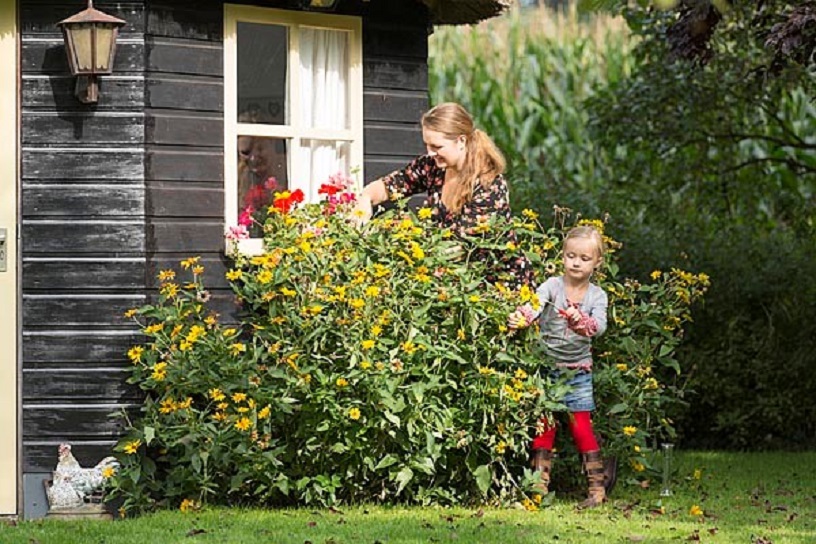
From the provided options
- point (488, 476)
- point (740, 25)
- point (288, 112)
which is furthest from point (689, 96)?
point (488, 476)

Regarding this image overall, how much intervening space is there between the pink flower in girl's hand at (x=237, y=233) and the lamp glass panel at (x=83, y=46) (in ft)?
3.47

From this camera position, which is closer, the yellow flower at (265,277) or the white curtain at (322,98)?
the yellow flower at (265,277)

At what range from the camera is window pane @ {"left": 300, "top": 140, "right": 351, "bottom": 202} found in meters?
8.88

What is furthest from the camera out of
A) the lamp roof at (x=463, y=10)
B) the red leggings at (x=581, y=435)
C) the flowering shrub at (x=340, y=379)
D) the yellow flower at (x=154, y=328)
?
the lamp roof at (x=463, y=10)

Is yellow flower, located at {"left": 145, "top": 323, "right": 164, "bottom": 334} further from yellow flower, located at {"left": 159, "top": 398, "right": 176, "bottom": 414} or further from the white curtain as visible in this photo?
the white curtain

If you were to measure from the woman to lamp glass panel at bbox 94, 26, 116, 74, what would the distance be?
1.45 m

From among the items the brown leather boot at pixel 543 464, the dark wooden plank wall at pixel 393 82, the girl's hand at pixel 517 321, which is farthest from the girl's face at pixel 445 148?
the brown leather boot at pixel 543 464

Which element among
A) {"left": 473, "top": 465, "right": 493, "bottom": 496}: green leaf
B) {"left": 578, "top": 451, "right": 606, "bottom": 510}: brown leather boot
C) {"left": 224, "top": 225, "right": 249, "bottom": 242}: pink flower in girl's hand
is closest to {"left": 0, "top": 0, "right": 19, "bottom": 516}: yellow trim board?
{"left": 224, "top": 225, "right": 249, "bottom": 242}: pink flower in girl's hand

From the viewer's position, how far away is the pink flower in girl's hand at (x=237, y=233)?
328 inches

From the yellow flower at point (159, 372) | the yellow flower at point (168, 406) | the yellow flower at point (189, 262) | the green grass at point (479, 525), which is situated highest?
the yellow flower at point (189, 262)

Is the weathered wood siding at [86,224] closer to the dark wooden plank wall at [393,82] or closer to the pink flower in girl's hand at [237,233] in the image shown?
the pink flower in girl's hand at [237,233]

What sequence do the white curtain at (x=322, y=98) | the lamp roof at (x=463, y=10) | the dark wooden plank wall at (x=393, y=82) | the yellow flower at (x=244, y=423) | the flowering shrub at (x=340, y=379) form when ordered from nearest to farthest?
the yellow flower at (x=244, y=423), the flowering shrub at (x=340, y=379), the white curtain at (x=322, y=98), the dark wooden plank wall at (x=393, y=82), the lamp roof at (x=463, y=10)

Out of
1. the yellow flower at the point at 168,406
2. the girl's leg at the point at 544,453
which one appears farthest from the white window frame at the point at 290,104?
the girl's leg at the point at 544,453

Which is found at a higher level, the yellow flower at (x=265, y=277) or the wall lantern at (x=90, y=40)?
the wall lantern at (x=90, y=40)
